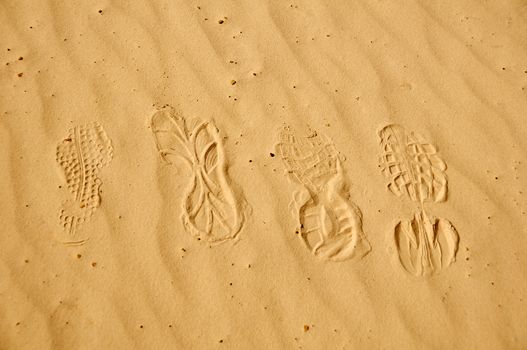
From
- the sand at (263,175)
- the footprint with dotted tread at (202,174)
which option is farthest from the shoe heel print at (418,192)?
the footprint with dotted tread at (202,174)

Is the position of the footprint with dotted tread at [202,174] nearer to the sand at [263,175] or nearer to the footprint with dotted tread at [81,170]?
the sand at [263,175]

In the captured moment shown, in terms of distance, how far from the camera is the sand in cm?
173

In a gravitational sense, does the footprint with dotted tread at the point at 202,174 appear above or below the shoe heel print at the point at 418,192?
above

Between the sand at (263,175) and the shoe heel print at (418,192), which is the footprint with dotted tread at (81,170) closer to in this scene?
the sand at (263,175)

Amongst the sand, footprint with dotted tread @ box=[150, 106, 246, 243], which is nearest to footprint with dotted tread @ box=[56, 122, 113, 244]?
the sand

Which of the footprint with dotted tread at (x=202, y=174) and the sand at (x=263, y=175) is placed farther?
→ the footprint with dotted tread at (x=202, y=174)

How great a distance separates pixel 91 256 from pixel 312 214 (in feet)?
3.03

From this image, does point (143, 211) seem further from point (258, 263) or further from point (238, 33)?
point (238, 33)

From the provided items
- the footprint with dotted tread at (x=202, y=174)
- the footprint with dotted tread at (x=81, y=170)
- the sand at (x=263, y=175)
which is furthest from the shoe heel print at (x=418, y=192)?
the footprint with dotted tread at (x=81, y=170)

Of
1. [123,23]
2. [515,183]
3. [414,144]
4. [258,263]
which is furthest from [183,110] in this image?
[515,183]

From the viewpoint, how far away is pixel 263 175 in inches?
77.9

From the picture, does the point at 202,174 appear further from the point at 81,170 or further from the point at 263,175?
the point at 81,170

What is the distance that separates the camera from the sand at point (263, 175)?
5.69ft

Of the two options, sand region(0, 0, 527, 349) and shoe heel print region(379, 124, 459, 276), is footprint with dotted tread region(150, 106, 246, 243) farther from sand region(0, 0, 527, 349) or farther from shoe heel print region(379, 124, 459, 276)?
shoe heel print region(379, 124, 459, 276)
